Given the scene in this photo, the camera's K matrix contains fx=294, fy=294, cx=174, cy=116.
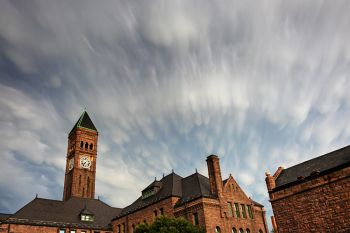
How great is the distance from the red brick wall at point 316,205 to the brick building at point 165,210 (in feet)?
32.8

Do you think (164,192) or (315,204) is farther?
(164,192)

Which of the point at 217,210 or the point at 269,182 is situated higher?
the point at 269,182

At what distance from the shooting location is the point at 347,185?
72.5 feet

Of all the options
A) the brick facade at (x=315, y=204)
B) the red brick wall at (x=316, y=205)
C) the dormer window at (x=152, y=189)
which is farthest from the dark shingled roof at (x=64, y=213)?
the red brick wall at (x=316, y=205)

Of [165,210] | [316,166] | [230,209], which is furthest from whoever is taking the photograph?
[165,210]

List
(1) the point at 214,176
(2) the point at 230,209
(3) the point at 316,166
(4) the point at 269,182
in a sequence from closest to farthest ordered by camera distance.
Answer: (3) the point at 316,166 → (4) the point at 269,182 → (1) the point at 214,176 → (2) the point at 230,209

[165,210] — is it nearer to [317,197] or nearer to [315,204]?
[315,204]

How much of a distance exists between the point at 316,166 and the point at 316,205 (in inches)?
189

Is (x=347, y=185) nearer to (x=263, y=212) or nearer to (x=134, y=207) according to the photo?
(x=263, y=212)

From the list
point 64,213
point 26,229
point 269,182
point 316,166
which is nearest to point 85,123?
point 64,213

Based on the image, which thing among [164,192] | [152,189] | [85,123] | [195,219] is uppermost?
[85,123]

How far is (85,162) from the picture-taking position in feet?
224

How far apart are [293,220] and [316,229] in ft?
6.49

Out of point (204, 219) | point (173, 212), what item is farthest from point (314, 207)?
point (173, 212)
